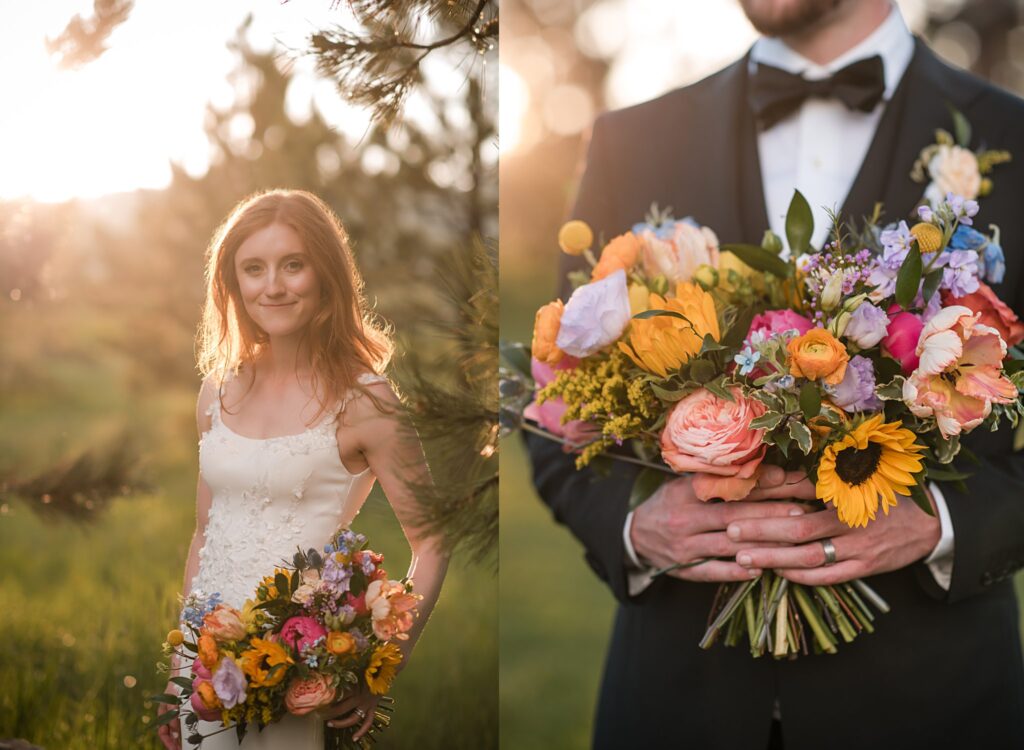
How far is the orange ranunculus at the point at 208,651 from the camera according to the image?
1098 millimetres

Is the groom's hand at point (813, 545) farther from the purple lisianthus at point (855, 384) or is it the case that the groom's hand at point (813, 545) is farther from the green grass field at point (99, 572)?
the green grass field at point (99, 572)

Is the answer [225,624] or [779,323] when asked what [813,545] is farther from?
[225,624]

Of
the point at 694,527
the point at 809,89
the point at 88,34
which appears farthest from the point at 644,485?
the point at 88,34

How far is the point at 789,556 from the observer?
1.21 metres

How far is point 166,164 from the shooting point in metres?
1.16

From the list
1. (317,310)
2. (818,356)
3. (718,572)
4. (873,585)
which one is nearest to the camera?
(818,356)

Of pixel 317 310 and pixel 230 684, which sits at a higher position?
pixel 317 310

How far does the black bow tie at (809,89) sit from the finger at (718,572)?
0.71 m

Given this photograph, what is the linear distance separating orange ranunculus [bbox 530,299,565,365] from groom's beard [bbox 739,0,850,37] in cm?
68

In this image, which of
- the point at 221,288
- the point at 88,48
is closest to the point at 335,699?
the point at 221,288

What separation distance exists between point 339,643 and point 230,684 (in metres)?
0.13

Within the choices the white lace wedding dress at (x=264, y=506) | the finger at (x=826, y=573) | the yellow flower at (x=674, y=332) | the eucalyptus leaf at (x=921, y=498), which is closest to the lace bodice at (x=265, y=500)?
the white lace wedding dress at (x=264, y=506)

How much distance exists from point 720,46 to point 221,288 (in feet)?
9.23

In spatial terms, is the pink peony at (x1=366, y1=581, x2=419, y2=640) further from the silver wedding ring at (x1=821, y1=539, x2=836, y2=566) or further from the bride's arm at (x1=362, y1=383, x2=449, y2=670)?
the silver wedding ring at (x1=821, y1=539, x2=836, y2=566)
